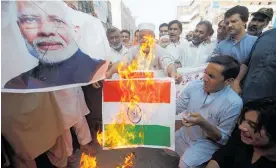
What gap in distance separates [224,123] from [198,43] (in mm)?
2172

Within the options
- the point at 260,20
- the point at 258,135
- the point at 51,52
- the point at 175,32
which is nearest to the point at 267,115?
the point at 258,135

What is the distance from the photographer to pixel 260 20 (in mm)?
3510

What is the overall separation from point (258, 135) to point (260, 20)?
8.17 ft

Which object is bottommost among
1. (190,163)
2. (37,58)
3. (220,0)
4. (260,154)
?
(190,163)

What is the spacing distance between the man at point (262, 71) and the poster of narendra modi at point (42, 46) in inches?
75.7

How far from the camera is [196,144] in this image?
8.11 feet

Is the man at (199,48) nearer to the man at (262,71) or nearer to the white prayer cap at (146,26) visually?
the white prayer cap at (146,26)

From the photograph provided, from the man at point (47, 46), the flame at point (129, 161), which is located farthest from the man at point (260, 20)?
the man at point (47, 46)

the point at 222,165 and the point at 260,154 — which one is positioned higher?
the point at 260,154

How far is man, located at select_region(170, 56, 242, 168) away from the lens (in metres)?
2.29

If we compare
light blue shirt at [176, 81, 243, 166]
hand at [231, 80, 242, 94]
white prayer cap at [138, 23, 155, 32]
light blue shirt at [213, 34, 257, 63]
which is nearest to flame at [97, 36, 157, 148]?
light blue shirt at [176, 81, 243, 166]

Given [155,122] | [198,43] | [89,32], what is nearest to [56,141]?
[155,122]

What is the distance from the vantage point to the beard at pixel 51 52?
1.34 meters

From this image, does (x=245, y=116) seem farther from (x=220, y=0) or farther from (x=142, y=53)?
(x=220, y=0)
